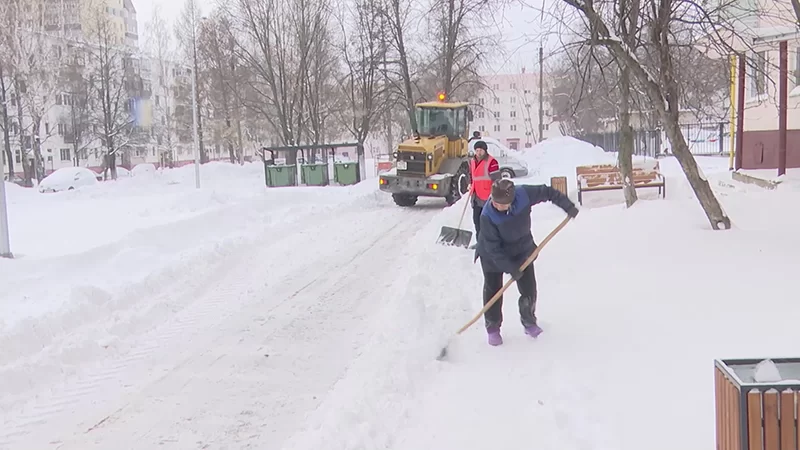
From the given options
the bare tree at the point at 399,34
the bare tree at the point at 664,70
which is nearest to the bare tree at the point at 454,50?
the bare tree at the point at 399,34

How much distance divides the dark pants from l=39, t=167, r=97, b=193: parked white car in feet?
96.8

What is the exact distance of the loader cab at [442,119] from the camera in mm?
19000

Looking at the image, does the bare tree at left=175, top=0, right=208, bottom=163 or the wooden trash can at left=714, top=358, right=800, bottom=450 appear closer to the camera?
the wooden trash can at left=714, top=358, right=800, bottom=450

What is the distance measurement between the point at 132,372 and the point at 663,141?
4315 centimetres

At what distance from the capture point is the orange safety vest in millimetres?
10281

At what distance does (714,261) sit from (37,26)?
38.6 meters

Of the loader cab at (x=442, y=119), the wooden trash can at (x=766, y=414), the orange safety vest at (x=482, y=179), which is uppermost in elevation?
the loader cab at (x=442, y=119)

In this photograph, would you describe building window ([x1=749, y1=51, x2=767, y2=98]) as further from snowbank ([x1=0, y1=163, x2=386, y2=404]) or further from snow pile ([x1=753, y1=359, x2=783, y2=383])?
snowbank ([x1=0, y1=163, x2=386, y2=404])

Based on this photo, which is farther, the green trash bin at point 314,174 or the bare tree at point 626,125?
the green trash bin at point 314,174

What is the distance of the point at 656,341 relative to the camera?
17.3ft

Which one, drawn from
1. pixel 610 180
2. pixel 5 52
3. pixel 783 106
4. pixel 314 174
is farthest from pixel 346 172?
pixel 5 52

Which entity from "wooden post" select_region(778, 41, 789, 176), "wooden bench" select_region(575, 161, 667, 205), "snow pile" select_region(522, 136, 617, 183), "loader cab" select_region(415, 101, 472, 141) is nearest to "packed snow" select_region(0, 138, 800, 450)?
"wooden bench" select_region(575, 161, 667, 205)

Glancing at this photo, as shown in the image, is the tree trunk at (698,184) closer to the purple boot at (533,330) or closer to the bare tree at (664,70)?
the bare tree at (664,70)

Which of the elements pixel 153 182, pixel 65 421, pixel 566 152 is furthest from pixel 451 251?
pixel 153 182
